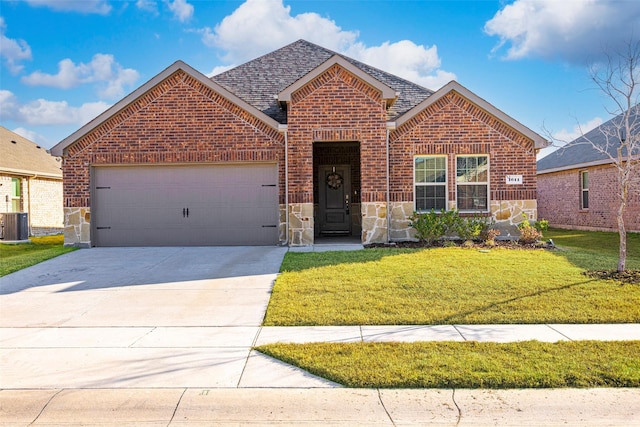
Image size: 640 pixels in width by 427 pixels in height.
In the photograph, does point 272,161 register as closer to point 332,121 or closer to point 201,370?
point 332,121

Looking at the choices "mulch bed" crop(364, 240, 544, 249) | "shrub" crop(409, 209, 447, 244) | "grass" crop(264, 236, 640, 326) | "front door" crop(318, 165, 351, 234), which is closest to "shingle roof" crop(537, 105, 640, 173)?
"mulch bed" crop(364, 240, 544, 249)

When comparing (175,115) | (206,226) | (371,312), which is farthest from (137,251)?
(371,312)

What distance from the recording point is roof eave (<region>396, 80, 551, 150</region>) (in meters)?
14.0

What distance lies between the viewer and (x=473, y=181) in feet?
47.3

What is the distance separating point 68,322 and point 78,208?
8128mm

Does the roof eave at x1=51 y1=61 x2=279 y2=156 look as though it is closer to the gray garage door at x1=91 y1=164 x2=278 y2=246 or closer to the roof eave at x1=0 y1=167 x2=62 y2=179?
the gray garage door at x1=91 y1=164 x2=278 y2=246

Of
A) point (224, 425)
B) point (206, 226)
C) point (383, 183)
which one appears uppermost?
point (383, 183)

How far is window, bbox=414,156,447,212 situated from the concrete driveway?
5.10 metres

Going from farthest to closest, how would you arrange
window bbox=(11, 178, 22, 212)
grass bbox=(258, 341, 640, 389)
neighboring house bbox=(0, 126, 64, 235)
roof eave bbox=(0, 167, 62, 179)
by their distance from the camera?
window bbox=(11, 178, 22, 212) < neighboring house bbox=(0, 126, 64, 235) < roof eave bbox=(0, 167, 62, 179) < grass bbox=(258, 341, 640, 389)

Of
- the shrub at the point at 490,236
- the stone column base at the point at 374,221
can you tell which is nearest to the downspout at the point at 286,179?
A: the stone column base at the point at 374,221

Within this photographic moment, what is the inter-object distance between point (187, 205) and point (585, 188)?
17854 millimetres

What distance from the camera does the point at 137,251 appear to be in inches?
523

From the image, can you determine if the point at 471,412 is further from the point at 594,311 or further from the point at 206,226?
the point at 206,226

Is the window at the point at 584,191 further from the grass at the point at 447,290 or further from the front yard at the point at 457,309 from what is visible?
the grass at the point at 447,290
